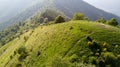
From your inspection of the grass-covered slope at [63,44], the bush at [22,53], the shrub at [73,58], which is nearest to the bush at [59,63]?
the grass-covered slope at [63,44]

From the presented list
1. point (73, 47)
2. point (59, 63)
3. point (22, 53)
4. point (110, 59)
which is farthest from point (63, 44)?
point (59, 63)

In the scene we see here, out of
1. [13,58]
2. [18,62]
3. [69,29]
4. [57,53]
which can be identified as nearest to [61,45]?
[57,53]

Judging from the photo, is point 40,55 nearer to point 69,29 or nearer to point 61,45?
point 61,45

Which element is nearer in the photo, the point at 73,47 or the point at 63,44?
the point at 73,47

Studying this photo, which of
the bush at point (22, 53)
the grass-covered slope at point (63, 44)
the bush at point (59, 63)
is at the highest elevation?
the bush at point (59, 63)

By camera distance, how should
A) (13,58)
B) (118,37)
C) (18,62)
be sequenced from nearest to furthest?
(118,37)
(18,62)
(13,58)

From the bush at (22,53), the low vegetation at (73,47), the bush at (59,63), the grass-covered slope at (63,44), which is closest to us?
the bush at (59,63)

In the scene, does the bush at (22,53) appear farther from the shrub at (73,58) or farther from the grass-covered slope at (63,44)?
the shrub at (73,58)

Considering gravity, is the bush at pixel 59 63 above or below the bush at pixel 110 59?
above

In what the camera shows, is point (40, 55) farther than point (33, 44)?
No

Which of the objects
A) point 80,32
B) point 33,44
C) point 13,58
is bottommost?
point 13,58

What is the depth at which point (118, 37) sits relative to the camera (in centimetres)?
11631

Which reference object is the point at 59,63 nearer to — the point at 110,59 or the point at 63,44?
the point at 110,59

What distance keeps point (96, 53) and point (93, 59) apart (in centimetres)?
544
